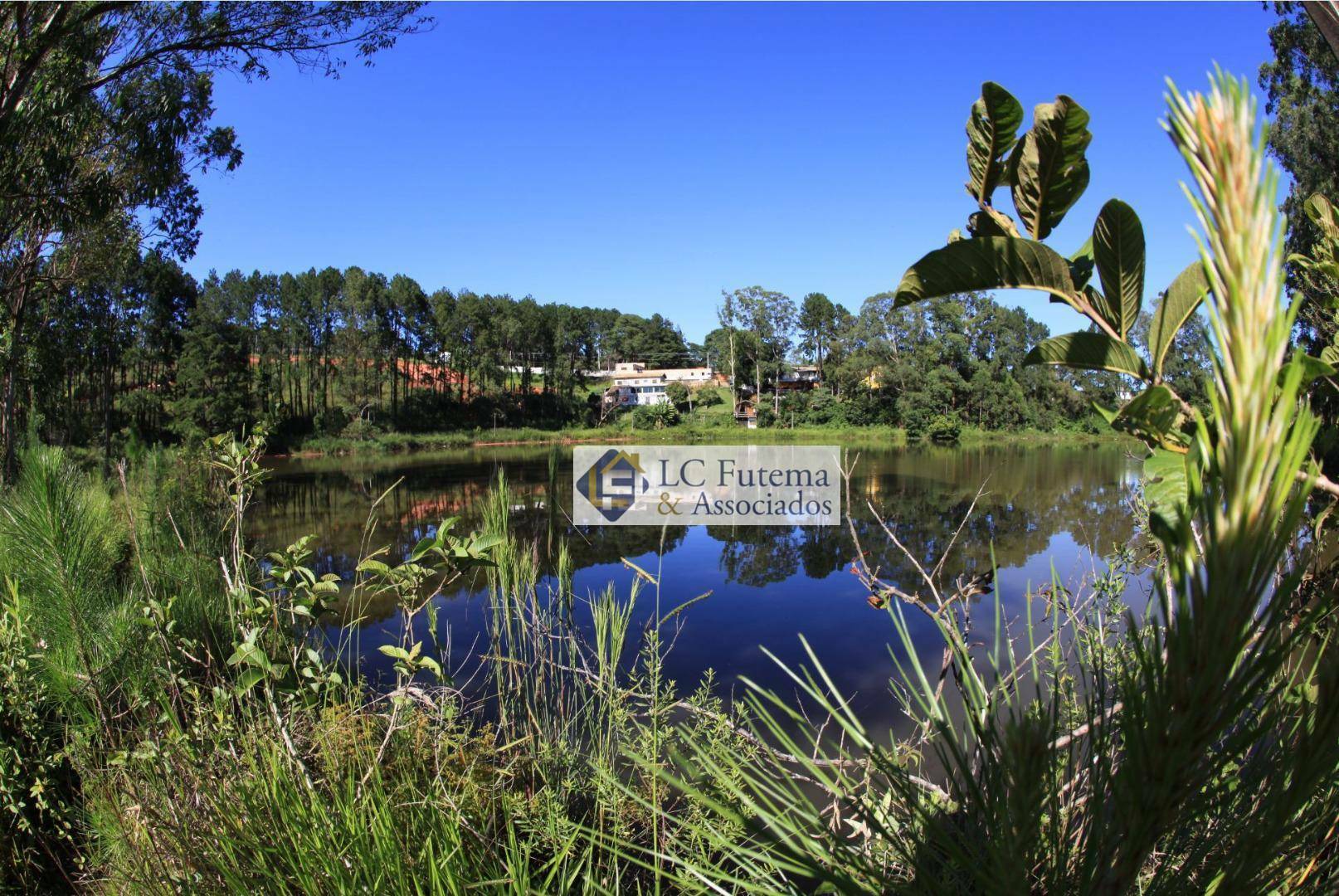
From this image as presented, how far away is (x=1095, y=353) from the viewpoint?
58 centimetres

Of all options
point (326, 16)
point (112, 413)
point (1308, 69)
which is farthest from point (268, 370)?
point (1308, 69)

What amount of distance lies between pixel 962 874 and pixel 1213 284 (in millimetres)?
443

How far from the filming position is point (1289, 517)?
288 millimetres

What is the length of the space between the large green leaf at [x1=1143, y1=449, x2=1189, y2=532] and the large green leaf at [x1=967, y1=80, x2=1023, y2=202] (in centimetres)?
27

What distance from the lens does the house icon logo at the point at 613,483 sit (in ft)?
56.6

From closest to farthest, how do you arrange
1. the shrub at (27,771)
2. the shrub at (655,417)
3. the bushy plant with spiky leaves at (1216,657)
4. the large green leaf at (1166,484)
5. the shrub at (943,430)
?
1. the bushy plant with spiky leaves at (1216,657)
2. the large green leaf at (1166,484)
3. the shrub at (27,771)
4. the shrub at (943,430)
5. the shrub at (655,417)

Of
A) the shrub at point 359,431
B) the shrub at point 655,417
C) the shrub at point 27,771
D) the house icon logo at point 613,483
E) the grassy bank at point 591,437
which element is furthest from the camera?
the shrub at point 655,417

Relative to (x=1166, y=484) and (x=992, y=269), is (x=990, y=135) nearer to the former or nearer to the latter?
(x=992, y=269)

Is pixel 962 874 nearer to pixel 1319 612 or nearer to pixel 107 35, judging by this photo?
pixel 1319 612

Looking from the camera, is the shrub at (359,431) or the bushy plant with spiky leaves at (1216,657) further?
the shrub at (359,431)

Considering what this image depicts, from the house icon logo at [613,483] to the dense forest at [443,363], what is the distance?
14.2m

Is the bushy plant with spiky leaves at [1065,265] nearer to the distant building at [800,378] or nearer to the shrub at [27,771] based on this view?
the shrub at [27,771]

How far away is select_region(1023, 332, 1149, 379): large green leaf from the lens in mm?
570

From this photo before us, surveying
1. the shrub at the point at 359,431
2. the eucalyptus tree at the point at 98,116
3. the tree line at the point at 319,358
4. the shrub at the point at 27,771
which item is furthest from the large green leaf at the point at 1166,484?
the shrub at the point at 359,431
